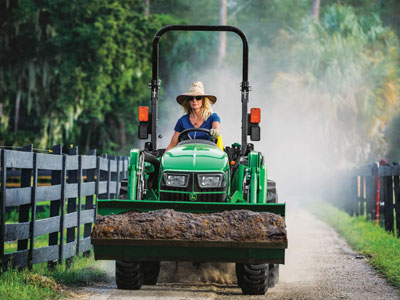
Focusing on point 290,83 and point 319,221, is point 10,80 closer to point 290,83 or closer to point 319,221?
point 319,221

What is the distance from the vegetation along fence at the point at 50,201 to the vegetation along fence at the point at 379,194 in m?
4.77

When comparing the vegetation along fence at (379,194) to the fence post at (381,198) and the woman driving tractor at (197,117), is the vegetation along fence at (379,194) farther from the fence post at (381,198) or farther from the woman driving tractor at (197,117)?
the woman driving tractor at (197,117)

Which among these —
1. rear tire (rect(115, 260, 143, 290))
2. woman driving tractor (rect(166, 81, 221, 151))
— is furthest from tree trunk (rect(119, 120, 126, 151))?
rear tire (rect(115, 260, 143, 290))

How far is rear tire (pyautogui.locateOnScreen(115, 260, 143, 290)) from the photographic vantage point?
902 centimetres

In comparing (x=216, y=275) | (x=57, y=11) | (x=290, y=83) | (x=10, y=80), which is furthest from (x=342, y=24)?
(x=216, y=275)

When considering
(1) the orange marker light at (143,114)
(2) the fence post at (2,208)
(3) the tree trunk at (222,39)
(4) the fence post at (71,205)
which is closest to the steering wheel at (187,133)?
(1) the orange marker light at (143,114)

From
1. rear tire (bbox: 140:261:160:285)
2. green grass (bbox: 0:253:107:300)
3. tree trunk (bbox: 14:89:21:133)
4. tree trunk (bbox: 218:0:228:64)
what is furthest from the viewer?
tree trunk (bbox: 218:0:228:64)

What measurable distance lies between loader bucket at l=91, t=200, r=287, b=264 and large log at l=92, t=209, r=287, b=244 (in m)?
0.05

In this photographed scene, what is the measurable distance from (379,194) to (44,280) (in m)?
9.81

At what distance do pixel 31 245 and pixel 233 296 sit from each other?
2.71 metres

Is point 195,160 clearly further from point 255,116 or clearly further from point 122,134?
point 122,134

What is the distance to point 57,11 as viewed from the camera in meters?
37.2

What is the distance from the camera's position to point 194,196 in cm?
896

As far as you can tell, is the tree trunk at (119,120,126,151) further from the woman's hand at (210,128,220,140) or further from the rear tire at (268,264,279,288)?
the rear tire at (268,264,279,288)
